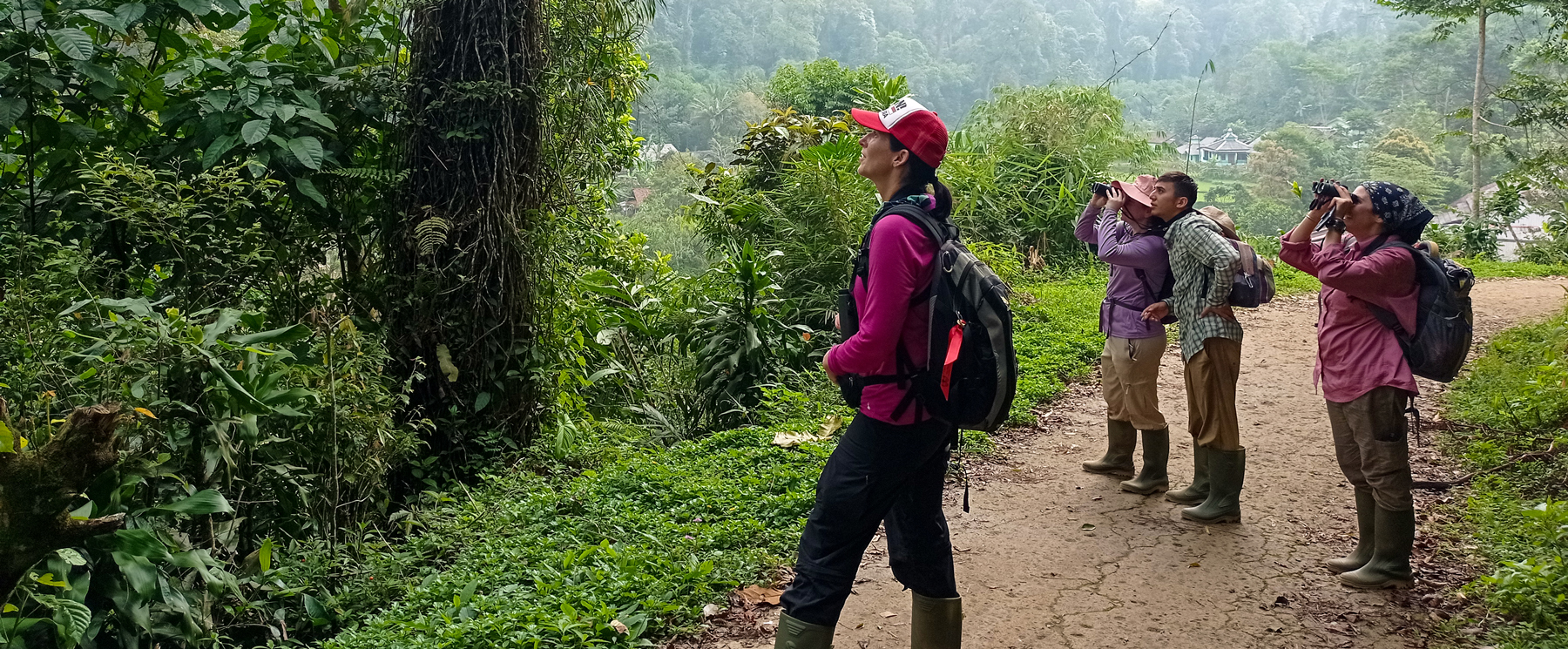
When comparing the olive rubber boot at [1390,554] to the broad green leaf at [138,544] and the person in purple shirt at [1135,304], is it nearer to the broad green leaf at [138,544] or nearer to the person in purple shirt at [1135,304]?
the person in purple shirt at [1135,304]

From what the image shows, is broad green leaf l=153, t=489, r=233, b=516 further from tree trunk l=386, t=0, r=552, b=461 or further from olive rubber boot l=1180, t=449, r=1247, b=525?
olive rubber boot l=1180, t=449, r=1247, b=525

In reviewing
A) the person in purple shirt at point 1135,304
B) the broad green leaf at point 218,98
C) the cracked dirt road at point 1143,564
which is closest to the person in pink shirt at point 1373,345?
the cracked dirt road at point 1143,564

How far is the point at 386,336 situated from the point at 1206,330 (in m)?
4.10

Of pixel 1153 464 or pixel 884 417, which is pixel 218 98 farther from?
pixel 1153 464

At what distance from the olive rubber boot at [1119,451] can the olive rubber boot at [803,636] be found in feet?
9.40

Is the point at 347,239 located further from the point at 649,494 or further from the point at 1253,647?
the point at 1253,647

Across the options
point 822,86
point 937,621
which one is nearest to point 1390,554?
point 937,621

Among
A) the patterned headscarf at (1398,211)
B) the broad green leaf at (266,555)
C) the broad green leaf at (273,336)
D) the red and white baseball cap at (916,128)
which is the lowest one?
the broad green leaf at (266,555)

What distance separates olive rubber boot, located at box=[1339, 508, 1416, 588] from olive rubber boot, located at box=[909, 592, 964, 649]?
1.89m

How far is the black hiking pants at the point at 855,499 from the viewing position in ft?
8.85

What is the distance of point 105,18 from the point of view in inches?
180

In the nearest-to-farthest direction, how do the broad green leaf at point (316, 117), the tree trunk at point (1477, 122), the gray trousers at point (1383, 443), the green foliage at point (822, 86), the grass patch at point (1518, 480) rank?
1. the grass patch at point (1518, 480)
2. the gray trousers at point (1383, 443)
3. the broad green leaf at point (316, 117)
4. the green foliage at point (822, 86)
5. the tree trunk at point (1477, 122)

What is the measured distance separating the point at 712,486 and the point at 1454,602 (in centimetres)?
300

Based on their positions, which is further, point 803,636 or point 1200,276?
point 1200,276
